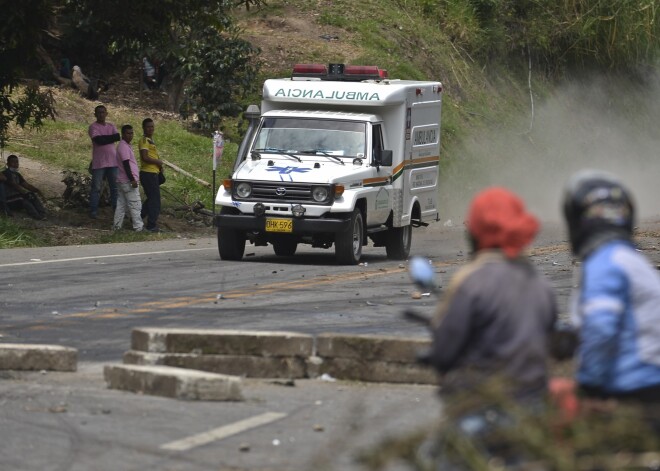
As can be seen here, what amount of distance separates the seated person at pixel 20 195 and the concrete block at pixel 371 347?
→ 14.0 metres

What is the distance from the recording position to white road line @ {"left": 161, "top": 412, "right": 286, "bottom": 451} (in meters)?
7.93

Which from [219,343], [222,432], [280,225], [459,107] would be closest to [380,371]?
[219,343]

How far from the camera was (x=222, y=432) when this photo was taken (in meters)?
8.34

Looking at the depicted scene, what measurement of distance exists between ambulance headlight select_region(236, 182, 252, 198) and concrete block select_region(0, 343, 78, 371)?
9071 millimetres

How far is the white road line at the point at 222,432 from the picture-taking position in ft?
26.0

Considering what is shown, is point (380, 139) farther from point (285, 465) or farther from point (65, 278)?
point (285, 465)

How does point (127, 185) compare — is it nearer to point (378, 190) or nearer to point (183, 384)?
point (378, 190)

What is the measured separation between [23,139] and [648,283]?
83.4ft

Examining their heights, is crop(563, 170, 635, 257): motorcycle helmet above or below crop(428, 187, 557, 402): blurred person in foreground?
above

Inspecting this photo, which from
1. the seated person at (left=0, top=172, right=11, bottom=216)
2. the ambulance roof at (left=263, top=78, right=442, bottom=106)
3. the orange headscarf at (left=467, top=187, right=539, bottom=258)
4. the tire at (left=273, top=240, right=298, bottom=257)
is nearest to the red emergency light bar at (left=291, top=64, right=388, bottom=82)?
the ambulance roof at (left=263, top=78, right=442, bottom=106)

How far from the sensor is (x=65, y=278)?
16.7 m

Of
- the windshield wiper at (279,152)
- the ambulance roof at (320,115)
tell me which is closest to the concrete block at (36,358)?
the windshield wiper at (279,152)

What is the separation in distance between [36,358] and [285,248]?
10.9 metres

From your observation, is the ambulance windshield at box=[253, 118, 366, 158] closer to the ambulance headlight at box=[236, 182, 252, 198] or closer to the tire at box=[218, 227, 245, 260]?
the ambulance headlight at box=[236, 182, 252, 198]
